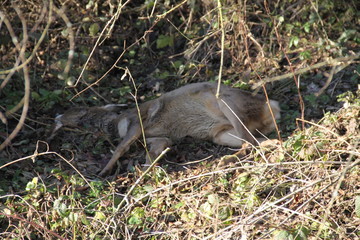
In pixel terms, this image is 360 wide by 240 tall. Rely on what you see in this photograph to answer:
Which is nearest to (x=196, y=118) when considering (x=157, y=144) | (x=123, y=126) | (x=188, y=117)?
(x=188, y=117)

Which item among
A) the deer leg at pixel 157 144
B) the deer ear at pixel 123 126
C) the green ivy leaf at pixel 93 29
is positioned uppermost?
the green ivy leaf at pixel 93 29

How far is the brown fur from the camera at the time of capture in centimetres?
634

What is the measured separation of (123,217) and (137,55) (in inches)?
137

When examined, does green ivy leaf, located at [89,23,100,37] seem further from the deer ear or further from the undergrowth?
the deer ear

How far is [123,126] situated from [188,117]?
0.79 meters

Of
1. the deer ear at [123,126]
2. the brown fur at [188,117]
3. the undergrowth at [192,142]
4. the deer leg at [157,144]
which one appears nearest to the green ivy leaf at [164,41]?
the undergrowth at [192,142]

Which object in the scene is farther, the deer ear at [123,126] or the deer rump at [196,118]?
the deer ear at [123,126]

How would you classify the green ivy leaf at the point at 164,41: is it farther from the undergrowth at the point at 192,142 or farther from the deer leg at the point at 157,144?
the deer leg at the point at 157,144

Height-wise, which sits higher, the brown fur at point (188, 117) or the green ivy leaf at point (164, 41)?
the green ivy leaf at point (164, 41)

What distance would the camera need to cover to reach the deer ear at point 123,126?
6.69m

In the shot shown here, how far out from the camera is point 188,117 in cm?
673

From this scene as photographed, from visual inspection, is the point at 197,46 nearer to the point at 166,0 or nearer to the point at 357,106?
the point at 166,0

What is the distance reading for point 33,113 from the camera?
23.0ft

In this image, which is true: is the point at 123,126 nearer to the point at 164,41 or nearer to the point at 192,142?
the point at 192,142
